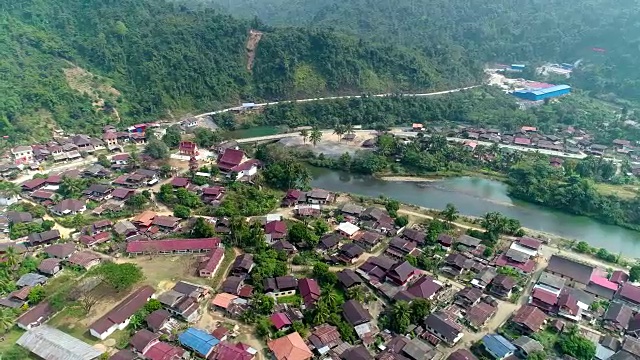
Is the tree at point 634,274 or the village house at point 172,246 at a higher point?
the village house at point 172,246

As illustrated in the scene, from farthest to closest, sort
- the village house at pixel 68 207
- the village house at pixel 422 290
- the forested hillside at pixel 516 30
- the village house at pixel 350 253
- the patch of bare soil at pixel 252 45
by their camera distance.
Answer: the forested hillside at pixel 516 30
the patch of bare soil at pixel 252 45
the village house at pixel 68 207
the village house at pixel 350 253
the village house at pixel 422 290

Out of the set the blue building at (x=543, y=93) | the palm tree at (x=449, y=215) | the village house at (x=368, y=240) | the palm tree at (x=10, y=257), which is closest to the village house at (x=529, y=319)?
the village house at (x=368, y=240)

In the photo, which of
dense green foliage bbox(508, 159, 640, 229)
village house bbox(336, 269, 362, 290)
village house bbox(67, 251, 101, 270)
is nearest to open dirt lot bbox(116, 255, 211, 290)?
village house bbox(67, 251, 101, 270)

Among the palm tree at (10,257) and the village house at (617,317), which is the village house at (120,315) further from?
the village house at (617,317)

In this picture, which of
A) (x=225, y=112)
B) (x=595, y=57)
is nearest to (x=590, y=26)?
(x=595, y=57)

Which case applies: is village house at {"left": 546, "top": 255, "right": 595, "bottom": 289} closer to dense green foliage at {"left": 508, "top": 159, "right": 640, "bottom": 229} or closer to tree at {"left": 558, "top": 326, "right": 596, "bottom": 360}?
tree at {"left": 558, "top": 326, "right": 596, "bottom": 360}

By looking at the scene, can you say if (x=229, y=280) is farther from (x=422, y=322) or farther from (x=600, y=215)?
(x=600, y=215)
